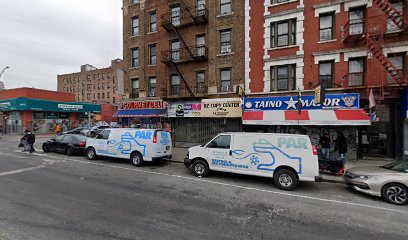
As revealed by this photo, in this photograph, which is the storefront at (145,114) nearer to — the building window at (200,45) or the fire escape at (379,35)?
the building window at (200,45)

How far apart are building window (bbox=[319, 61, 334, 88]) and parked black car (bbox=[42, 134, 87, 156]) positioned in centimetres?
1677

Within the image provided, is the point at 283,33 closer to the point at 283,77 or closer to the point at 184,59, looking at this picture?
the point at 283,77

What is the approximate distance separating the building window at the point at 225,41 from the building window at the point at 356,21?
7.93 m

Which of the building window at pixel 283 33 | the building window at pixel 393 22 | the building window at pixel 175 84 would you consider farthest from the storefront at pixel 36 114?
the building window at pixel 393 22

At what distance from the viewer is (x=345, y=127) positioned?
12.8m

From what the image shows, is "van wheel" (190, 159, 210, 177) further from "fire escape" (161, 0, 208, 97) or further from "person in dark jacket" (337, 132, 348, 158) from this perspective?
"fire escape" (161, 0, 208, 97)

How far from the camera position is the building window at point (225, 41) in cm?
1595

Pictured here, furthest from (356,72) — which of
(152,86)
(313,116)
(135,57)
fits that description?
(135,57)

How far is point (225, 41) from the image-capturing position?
16.1 m

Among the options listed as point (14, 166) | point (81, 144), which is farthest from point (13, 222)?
point (81, 144)

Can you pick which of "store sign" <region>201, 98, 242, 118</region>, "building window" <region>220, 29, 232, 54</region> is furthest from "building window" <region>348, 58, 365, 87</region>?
"building window" <region>220, 29, 232, 54</region>

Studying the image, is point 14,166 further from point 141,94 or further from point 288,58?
point 288,58

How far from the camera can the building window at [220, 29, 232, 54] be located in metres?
15.9

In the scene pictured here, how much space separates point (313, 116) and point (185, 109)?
9.38m
